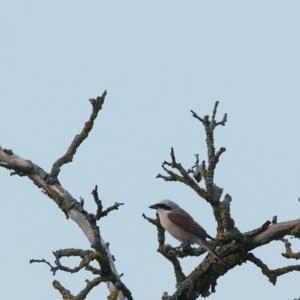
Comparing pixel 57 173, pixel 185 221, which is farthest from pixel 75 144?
pixel 185 221

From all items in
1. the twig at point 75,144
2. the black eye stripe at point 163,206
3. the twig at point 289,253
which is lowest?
the twig at point 289,253

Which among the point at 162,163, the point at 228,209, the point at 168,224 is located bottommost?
the point at 228,209

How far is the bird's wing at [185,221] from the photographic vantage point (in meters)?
8.84

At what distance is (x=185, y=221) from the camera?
30.6 feet

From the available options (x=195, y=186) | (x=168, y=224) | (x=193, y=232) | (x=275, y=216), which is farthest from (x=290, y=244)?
(x=168, y=224)

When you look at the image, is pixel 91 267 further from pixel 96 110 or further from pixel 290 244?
pixel 96 110

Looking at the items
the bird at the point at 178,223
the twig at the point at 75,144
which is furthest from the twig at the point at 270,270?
the twig at the point at 75,144

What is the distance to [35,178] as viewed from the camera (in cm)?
853

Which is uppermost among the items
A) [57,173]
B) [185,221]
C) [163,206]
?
[57,173]

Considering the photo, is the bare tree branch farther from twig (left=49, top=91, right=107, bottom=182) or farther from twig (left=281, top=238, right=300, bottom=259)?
twig (left=281, top=238, right=300, bottom=259)

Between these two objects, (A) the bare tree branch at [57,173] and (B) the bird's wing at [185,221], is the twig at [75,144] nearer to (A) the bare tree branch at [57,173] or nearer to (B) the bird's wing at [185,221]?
(A) the bare tree branch at [57,173]

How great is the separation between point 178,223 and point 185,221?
0.32ft

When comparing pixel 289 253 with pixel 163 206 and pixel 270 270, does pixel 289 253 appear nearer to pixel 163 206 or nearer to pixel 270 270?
pixel 270 270

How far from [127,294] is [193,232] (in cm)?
262
